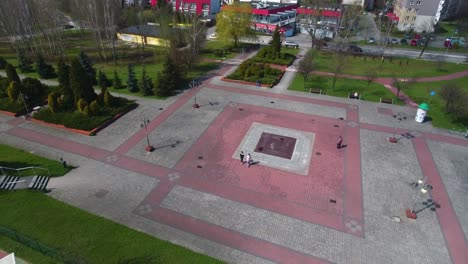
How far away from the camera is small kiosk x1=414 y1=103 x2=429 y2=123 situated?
96.4ft

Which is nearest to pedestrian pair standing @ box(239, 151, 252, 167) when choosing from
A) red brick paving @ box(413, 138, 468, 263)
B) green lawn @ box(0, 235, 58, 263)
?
red brick paving @ box(413, 138, 468, 263)

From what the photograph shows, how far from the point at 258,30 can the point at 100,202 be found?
5998cm

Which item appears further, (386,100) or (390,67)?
(390,67)

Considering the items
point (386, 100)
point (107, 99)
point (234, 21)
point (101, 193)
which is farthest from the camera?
point (234, 21)

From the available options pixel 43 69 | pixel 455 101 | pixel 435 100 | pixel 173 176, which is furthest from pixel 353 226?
pixel 43 69

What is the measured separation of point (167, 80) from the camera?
3550 cm

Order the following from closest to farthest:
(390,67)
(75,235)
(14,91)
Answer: (75,235) → (14,91) → (390,67)

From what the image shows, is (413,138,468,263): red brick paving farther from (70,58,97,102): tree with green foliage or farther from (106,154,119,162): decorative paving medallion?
(70,58,97,102): tree with green foliage

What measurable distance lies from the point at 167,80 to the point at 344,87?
2426 cm

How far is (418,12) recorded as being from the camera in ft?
222

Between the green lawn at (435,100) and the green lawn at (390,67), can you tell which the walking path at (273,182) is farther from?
the green lawn at (390,67)

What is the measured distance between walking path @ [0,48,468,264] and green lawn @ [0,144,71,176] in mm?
937

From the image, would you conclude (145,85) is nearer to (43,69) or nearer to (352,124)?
(43,69)

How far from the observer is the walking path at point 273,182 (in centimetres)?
1700
